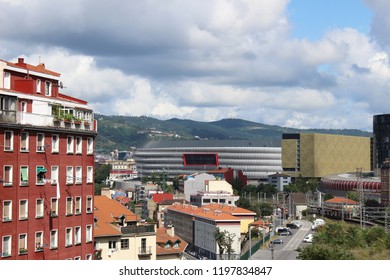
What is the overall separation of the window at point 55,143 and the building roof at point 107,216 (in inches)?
739

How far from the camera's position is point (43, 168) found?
4903cm

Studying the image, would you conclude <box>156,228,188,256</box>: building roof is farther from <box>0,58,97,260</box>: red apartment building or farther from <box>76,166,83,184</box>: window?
<box>76,166,83,184</box>: window

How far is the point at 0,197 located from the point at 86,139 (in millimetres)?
11396

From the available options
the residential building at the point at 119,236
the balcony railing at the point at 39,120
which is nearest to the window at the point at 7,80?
the balcony railing at the point at 39,120

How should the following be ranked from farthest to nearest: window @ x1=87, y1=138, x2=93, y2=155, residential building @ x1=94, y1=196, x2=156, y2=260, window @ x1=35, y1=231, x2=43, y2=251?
residential building @ x1=94, y1=196, x2=156, y2=260
window @ x1=87, y1=138, x2=93, y2=155
window @ x1=35, y1=231, x2=43, y2=251

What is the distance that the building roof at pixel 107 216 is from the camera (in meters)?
70.1

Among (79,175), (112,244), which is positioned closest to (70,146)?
(79,175)

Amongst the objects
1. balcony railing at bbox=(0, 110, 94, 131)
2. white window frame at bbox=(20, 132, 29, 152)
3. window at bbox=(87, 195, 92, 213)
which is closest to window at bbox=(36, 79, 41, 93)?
balcony railing at bbox=(0, 110, 94, 131)

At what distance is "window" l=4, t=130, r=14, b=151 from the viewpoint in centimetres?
4588

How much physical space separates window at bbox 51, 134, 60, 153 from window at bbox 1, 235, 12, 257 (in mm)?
7580

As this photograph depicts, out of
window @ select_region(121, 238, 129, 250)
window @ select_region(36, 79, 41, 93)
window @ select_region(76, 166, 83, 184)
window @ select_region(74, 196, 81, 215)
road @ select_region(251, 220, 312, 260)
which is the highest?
window @ select_region(36, 79, 41, 93)
